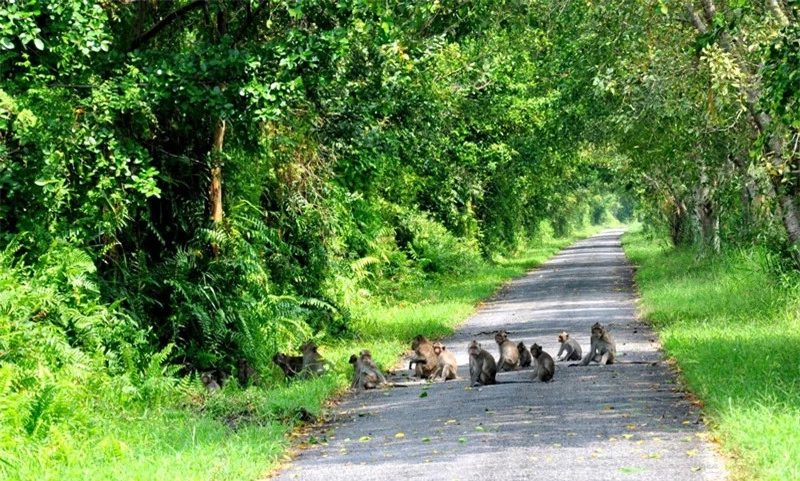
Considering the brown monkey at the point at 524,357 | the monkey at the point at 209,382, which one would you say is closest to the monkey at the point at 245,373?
the monkey at the point at 209,382

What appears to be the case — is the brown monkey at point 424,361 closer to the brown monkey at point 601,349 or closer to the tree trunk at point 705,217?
the brown monkey at point 601,349

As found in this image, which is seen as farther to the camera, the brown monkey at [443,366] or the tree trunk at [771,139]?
the tree trunk at [771,139]

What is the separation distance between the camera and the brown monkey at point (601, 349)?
16859mm

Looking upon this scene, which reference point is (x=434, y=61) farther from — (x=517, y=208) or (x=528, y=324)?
(x=517, y=208)

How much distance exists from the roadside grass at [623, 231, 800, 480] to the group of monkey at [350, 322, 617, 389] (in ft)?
3.57

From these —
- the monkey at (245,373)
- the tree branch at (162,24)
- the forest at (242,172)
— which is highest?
the tree branch at (162,24)

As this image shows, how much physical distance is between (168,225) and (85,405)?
628 cm

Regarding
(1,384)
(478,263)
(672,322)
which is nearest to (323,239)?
(672,322)

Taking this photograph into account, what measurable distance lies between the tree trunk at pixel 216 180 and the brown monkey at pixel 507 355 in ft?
14.5

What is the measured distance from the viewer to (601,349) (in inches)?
669

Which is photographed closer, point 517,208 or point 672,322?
point 672,322

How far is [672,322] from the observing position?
22.2 meters

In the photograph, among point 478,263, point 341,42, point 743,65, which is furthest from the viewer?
point 478,263

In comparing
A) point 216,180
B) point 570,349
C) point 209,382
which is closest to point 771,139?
point 570,349
